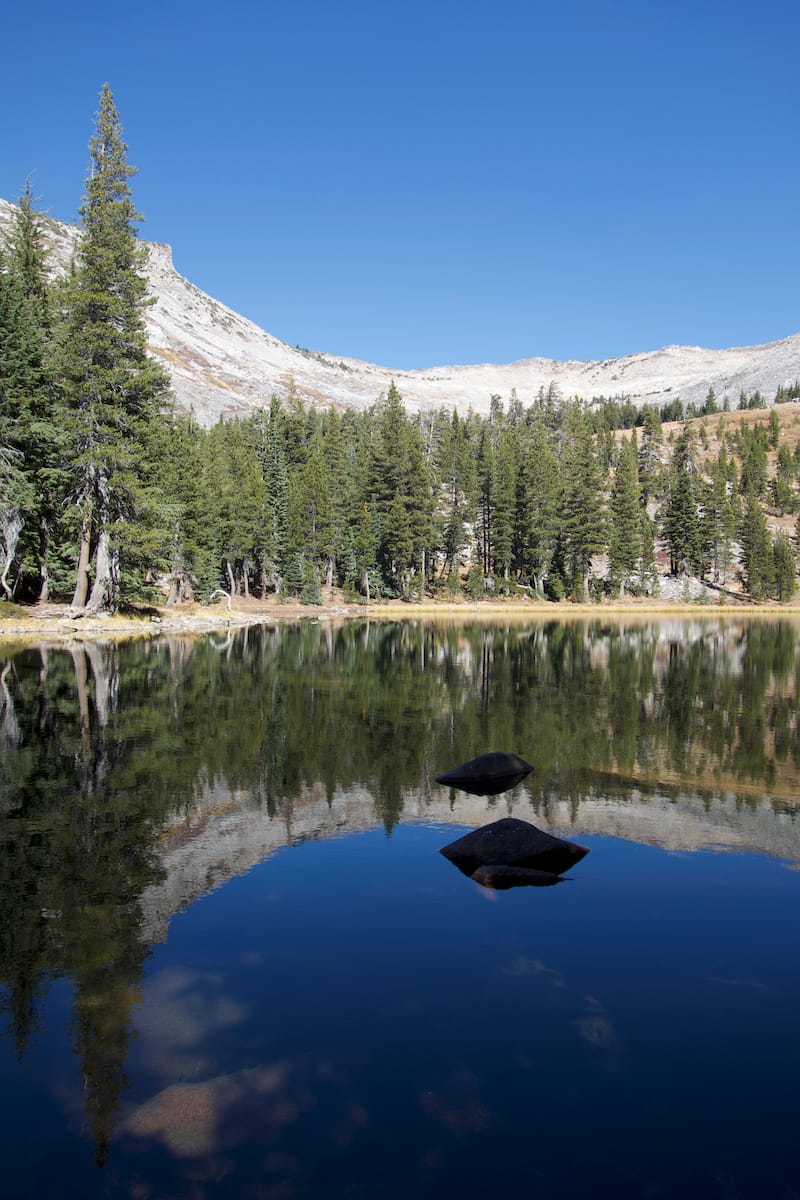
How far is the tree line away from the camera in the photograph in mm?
45500

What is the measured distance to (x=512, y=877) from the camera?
39.9ft

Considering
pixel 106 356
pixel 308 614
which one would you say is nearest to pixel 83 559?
A: pixel 106 356

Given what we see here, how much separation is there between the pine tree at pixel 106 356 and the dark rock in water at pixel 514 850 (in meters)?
36.3

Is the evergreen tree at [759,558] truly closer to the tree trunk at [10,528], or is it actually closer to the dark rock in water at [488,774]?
the tree trunk at [10,528]

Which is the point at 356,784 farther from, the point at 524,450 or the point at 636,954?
the point at 524,450

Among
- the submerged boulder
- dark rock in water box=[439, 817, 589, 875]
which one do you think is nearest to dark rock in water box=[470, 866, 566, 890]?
the submerged boulder

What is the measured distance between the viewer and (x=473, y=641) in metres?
54.6

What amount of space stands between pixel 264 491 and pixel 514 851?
77.8 meters

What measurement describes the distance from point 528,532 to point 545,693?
75214 millimetres

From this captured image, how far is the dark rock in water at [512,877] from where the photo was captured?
12.0 metres

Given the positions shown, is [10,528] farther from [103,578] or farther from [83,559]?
[103,578]

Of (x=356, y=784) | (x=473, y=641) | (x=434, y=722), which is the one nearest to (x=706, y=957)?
(x=356, y=784)

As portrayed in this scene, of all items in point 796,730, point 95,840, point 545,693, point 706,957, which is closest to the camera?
point 706,957

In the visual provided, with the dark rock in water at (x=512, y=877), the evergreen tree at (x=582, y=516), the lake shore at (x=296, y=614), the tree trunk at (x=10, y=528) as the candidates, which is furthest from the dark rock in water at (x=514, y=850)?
the evergreen tree at (x=582, y=516)
